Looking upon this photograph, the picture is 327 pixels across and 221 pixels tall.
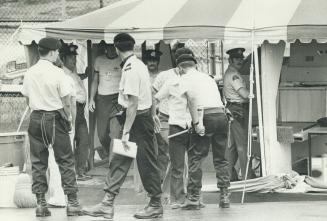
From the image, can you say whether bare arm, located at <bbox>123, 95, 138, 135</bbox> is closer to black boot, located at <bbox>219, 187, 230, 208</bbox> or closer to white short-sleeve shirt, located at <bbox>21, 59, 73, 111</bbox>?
white short-sleeve shirt, located at <bbox>21, 59, 73, 111</bbox>

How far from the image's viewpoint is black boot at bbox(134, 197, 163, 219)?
381 inches

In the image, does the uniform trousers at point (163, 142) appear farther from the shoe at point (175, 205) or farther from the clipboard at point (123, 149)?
the clipboard at point (123, 149)

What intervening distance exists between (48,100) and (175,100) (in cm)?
165

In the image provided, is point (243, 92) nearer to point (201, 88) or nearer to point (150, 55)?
point (150, 55)

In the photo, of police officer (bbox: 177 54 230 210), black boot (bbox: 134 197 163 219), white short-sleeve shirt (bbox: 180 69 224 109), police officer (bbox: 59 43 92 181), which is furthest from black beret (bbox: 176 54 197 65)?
police officer (bbox: 59 43 92 181)

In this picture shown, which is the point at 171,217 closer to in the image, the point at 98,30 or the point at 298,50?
the point at 98,30

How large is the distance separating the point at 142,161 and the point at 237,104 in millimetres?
3718

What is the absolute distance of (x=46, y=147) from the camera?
9.59 m

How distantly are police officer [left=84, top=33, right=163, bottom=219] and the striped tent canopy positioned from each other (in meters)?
2.96

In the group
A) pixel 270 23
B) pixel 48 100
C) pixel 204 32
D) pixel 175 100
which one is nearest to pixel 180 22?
pixel 204 32

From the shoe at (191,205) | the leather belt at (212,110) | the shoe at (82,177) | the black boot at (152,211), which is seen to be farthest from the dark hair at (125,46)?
the shoe at (82,177)

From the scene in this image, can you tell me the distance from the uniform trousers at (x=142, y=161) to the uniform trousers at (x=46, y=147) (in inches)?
19.2

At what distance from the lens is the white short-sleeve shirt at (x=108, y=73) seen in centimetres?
1339

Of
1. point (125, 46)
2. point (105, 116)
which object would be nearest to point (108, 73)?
point (105, 116)
